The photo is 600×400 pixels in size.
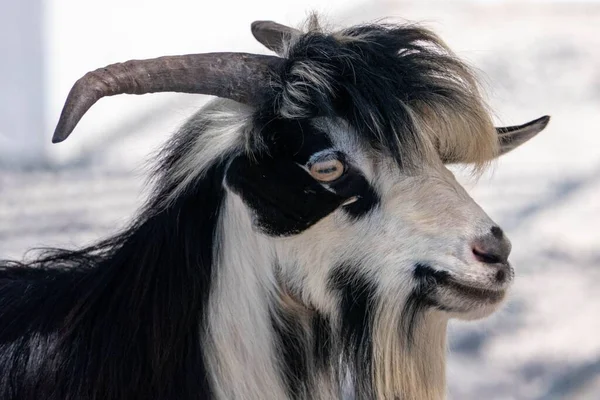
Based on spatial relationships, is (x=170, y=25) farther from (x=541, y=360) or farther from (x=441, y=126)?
(x=441, y=126)

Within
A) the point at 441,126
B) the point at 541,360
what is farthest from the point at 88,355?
the point at 541,360

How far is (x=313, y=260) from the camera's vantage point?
2.16 m

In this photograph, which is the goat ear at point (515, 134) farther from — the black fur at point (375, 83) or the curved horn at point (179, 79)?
the curved horn at point (179, 79)

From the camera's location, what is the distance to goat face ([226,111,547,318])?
2.06 m

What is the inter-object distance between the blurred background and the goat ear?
229cm

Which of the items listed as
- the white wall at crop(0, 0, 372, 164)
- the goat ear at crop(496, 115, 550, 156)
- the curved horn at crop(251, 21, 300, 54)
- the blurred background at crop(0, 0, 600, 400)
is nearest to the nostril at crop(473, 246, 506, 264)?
the goat ear at crop(496, 115, 550, 156)

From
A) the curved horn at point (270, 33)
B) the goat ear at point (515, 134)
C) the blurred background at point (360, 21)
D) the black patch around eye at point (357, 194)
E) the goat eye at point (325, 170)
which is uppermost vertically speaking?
the curved horn at point (270, 33)

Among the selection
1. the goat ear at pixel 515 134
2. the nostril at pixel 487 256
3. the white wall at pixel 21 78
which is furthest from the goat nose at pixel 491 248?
the white wall at pixel 21 78

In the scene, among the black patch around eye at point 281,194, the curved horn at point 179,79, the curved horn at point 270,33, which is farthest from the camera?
the curved horn at point 270,33

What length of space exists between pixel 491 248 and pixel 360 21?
3570 millimetres

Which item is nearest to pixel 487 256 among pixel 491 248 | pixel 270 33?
pixel 491 248

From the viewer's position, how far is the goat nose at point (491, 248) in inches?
80.5

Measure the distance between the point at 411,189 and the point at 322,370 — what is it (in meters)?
0.46

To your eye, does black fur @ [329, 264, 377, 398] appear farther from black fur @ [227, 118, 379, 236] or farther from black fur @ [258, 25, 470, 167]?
black fur @ [258, 25, 470, 167]
